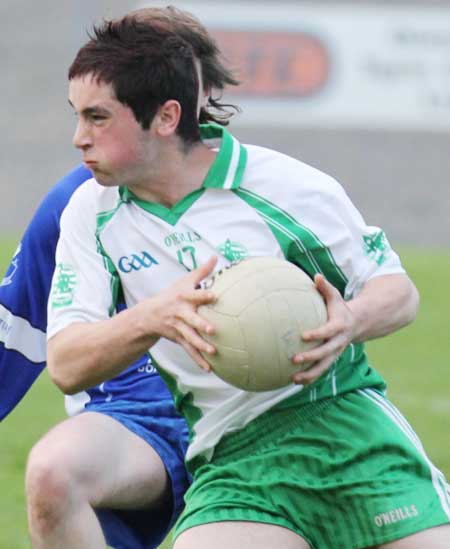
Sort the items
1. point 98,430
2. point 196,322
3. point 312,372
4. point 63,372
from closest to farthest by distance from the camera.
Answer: point 196,322 < point 312,372 < point 63,372 < point 98,430

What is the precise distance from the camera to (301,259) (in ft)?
13.2

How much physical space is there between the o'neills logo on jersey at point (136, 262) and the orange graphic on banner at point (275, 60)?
1521 centimetres

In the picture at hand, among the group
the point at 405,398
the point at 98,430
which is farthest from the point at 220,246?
the point at 405,398

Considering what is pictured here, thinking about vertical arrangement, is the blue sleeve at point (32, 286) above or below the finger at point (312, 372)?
below

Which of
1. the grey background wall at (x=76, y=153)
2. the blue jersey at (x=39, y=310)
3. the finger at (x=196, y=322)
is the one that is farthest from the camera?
the grey background wall at (x=76, y=153)

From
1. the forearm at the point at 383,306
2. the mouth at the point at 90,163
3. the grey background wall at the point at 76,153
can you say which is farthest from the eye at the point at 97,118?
the grey background wall at the point at 76,153

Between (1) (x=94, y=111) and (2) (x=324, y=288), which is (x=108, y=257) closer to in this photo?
(1) (x=94, y=111)

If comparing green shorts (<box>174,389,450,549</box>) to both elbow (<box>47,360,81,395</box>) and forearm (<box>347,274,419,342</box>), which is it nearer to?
forearm (<box>347,274,419,342</box>)

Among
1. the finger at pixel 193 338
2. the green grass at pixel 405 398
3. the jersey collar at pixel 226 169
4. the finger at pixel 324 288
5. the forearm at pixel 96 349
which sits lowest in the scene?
the green grass at pixel 405 398

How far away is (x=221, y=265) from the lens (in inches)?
159

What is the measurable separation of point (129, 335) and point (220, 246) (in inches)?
18.2

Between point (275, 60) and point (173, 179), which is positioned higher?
point (173, 179)

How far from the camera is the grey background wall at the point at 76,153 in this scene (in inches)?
778

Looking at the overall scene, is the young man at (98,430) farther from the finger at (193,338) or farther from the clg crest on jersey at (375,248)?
the finger at (193,338)
